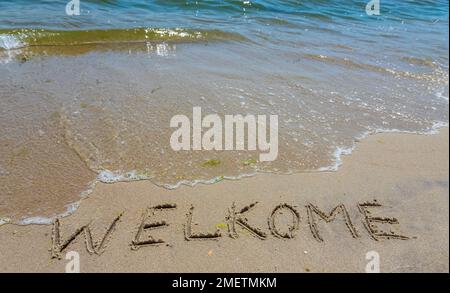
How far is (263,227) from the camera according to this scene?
3785mm

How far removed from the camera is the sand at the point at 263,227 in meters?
3.38

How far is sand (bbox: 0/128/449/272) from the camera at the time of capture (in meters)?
3.38

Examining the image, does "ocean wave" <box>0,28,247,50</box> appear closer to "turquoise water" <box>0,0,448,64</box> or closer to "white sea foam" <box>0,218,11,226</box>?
"turquoise water" <box>0,0,448,64</box>

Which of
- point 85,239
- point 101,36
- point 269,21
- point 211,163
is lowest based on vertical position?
point 85,239

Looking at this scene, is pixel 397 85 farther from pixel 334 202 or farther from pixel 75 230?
pixel 75 230

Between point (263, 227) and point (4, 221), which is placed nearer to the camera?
point (4, 221)

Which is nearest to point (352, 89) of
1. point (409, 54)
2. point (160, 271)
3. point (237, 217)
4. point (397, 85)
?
point (397, 85)

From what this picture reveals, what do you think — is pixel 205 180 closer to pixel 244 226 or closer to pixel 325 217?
pixel 244 226

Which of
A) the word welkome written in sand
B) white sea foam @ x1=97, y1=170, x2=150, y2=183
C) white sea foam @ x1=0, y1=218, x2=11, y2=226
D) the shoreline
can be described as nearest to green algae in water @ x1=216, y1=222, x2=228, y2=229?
the word welkome written in sand

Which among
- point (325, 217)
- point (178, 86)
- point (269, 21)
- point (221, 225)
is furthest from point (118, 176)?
point (269, 21)

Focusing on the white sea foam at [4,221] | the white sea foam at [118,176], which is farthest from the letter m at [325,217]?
the white sea foam at [4,221]

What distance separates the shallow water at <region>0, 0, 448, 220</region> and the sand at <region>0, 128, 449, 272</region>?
276mm

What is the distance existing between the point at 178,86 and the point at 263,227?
3199 millimetres

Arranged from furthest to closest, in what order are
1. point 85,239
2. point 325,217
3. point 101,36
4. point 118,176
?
point 101,36 < point 118,176 < point 325,217 < point 85,239
